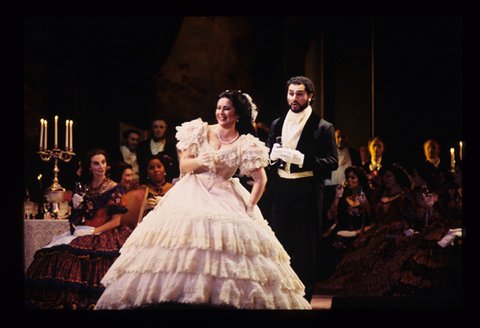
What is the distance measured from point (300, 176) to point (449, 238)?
1.39m

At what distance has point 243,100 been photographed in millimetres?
3822

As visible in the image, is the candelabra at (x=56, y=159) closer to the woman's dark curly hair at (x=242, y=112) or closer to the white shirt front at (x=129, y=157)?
the white shirt front at (x=129, y=157)

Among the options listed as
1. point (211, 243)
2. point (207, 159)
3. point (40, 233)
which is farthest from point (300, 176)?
point (40, 233)

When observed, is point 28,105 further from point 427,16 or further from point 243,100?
point 427,16

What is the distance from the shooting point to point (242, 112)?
378 cm

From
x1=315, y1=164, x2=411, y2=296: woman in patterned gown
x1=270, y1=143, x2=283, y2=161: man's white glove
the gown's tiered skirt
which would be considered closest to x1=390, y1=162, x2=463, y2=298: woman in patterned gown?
x1=315, y1=164, x2=411, y2=296: woman in patterned gown

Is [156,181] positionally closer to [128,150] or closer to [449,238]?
[128,150]

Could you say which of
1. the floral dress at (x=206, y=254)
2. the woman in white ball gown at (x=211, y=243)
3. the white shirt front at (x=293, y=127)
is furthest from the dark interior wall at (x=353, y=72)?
the floral dress at (x=206, y=254)

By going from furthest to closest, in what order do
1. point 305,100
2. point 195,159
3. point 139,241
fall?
1. point 305,100
2. point 195,159
3. point 139,241

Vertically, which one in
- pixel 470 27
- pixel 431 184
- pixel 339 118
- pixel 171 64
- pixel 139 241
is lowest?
pixel 139 241

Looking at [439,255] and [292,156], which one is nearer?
[292,156]

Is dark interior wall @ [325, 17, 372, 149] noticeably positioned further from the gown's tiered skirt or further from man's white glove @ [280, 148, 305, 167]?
the gown's tiered skirt

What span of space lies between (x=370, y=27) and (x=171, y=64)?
67.6 inches

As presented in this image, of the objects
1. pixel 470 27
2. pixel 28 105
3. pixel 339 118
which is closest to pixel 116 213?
pixel 28 105
